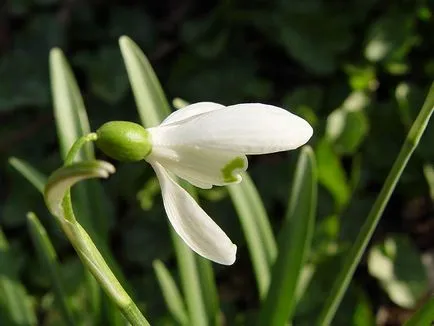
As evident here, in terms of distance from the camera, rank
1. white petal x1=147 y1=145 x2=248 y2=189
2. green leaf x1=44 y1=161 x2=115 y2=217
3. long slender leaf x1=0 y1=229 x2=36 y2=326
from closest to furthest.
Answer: green leaf x1=44 y1=161 x2=115 y2=217, white petal x1=147 y1=145 x2=248 y2=189, long slender leaf x1=0 y1=229 x2=36 y2=326

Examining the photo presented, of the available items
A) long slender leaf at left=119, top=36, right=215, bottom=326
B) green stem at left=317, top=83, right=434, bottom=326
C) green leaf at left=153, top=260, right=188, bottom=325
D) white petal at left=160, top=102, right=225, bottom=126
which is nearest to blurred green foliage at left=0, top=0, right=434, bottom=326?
green leaf at left=153, top=260, right=188, bottom=325

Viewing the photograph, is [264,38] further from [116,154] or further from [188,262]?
[116,154]

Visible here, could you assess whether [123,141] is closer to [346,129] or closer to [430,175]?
[346,129]

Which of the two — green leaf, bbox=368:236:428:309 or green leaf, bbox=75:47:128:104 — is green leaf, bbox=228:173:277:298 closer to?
green leaf, bbox=368:236:428:309

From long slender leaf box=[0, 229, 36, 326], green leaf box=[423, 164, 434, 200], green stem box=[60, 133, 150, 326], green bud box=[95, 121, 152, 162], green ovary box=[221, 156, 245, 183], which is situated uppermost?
green bud box=[95, 121, 152, 162]

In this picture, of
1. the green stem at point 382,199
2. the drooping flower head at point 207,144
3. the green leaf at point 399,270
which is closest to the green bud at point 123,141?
the drooping flower head at point 207,144

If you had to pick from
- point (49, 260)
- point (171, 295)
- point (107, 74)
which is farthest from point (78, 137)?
point (107, 74)

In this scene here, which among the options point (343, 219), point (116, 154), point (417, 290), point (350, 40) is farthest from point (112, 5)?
point (116, 154)

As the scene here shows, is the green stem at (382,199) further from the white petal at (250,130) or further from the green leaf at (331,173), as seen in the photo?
the green leaf at (331,173)
